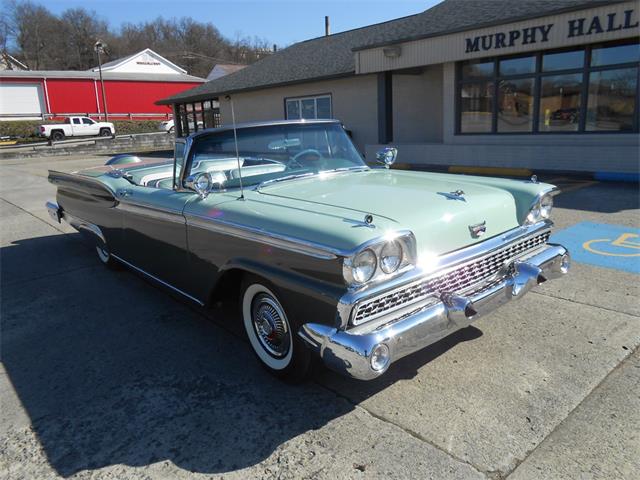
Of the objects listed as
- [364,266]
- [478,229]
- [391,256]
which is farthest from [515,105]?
[364,266]

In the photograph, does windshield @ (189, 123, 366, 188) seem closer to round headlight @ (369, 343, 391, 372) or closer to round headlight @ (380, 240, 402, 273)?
round headlight @ (380, 240, 402, 273)

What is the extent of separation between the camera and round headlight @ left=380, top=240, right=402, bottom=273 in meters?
2.54

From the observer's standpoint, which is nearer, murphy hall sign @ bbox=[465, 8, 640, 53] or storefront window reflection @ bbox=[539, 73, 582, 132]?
murphy hall sign @ bbox=[465, 8, 640, 53]

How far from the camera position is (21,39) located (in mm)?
69125

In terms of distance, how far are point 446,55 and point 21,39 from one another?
75.0 m

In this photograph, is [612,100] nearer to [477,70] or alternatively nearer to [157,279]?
[477,70]

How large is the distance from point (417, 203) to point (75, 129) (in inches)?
1573

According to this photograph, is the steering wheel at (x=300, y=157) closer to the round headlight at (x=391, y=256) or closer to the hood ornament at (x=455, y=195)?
the hood ornament at (x=455, y=195)

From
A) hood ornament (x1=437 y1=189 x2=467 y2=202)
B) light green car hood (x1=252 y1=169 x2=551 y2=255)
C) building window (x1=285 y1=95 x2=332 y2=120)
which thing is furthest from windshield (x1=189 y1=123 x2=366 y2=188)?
building window (x1=285 y1=95 x2=332 y2=120)

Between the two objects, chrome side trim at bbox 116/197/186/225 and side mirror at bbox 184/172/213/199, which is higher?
side mirror at bbox 184/172/213/199

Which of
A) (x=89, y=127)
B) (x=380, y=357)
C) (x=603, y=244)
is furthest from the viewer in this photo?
(x=89, y=127)

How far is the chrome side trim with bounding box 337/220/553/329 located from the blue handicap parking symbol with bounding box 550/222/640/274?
1.86m

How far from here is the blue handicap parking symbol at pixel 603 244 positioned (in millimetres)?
4941

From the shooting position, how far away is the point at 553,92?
1172 cm
